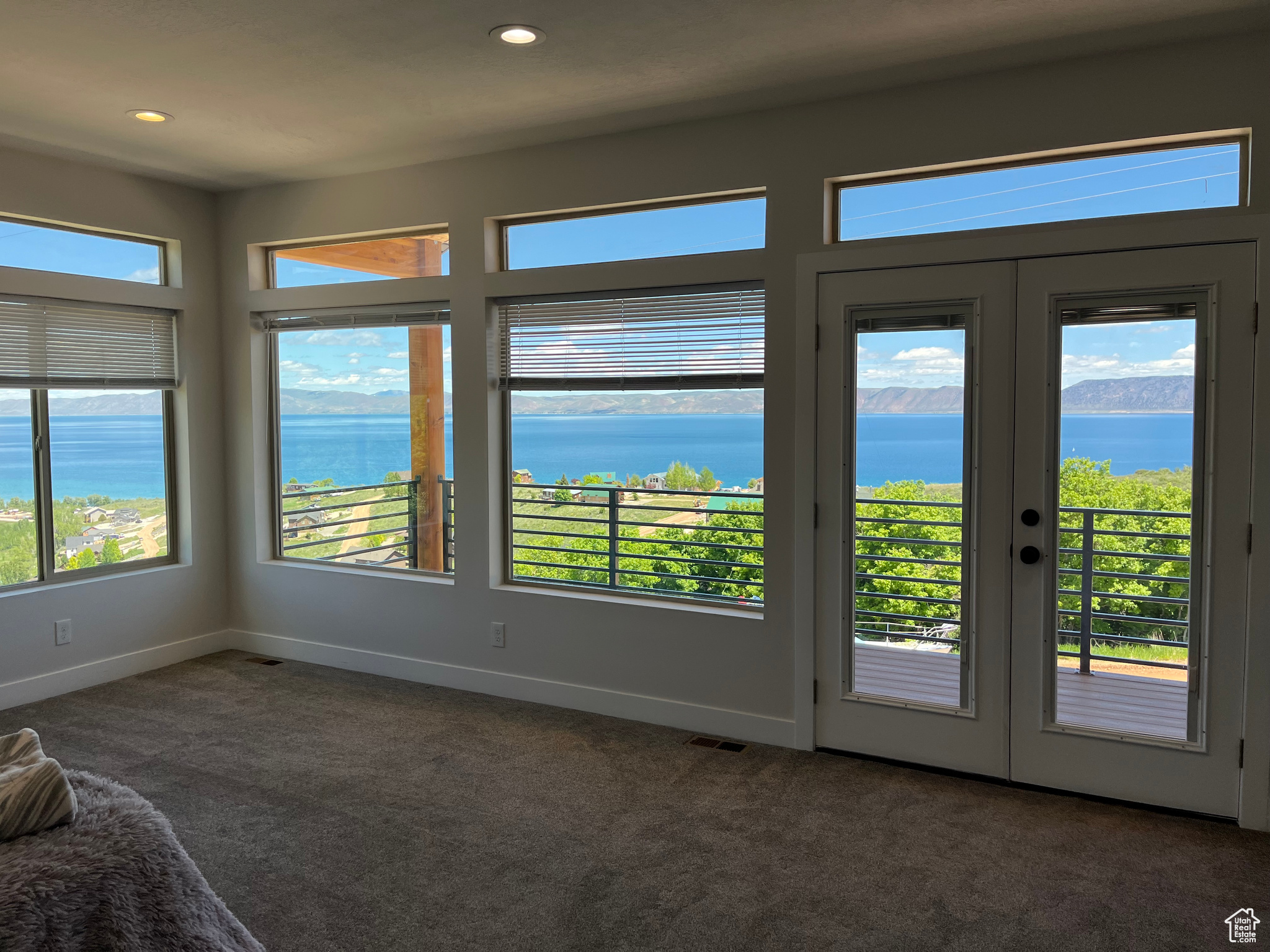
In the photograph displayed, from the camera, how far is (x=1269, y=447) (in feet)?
9.57

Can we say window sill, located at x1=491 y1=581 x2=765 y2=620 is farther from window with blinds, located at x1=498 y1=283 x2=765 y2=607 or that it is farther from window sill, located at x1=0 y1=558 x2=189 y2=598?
window sill, located at x1=0 y1=558 x2=189 y2=598

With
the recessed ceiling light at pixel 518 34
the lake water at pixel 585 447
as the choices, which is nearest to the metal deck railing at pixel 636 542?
the lake water at pixel 585 447

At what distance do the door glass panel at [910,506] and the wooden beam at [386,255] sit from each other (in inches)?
89.3

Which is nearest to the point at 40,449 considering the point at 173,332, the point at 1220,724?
the point at 173,332

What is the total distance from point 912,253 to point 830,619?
149 centimetres

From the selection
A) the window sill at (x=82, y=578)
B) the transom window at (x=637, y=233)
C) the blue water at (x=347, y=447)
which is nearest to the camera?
the transom window at (x=637, y=233)

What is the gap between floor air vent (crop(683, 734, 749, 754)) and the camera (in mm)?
3736

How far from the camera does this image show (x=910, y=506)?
3477 millimetres

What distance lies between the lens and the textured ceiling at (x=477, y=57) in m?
2.73

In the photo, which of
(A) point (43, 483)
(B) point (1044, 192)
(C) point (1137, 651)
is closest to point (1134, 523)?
(C) point (1137, 651)

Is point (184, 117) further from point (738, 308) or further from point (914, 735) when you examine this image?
point (914, 735)

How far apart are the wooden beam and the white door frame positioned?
2.00 metres

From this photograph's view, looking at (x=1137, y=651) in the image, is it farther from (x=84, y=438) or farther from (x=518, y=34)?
(x=84, y=438)

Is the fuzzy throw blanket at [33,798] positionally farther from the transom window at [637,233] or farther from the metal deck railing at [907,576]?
the transom window at [637,233]
